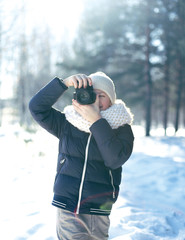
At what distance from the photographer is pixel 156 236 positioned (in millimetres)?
2551

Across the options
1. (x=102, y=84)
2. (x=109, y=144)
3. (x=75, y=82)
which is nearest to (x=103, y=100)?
(x=102, y=84)

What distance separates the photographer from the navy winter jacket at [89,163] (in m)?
1.54

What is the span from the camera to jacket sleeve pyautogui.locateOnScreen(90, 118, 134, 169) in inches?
60.2

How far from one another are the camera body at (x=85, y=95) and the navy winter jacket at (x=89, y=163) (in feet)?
0.45

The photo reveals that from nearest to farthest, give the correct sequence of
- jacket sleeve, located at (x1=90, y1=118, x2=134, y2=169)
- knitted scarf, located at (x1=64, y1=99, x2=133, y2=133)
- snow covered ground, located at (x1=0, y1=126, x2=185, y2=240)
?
jacket sleeve, located at (x1=90, y1=118, x2=134, y2=169) < knitted scarf, located at (x1=64, y1=99, x2=133, y2=133) < snow covered ground, located at (x1=0, y1=126, x2=185, y2=240)

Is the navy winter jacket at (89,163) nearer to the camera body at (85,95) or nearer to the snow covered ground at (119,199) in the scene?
the camera body at (85,95)

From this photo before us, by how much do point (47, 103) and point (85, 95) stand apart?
279 mm

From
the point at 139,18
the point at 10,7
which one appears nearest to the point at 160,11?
the point at 139,18

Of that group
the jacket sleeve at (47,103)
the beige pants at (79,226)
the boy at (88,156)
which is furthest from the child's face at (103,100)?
the beige pants at (79,226)

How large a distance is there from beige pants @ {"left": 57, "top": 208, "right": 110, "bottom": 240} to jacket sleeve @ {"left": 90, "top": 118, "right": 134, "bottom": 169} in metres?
0.33

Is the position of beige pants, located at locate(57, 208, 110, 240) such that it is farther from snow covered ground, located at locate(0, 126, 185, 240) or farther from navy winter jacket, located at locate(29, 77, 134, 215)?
snow covered ground, located at locate(0, 126, 185, 240)

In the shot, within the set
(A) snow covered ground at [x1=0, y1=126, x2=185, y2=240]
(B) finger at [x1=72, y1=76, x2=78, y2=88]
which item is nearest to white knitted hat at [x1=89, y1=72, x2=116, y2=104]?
(B) finger at [x1=72, y1=76, x2=78, y2=88]

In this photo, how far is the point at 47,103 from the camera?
1747 millimetres

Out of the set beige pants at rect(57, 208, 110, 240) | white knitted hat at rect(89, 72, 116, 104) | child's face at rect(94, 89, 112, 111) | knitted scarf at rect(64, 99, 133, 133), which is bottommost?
beige pants at rect(57, 208, 110, 240)
